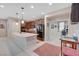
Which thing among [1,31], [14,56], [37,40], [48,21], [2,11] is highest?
[2,11]

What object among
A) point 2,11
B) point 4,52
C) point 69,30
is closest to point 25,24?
point 2,11

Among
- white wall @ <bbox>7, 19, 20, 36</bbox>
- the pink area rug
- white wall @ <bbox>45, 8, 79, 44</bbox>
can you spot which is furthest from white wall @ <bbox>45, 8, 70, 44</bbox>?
white wall @ <bbox>7, 19, 20, 36</bbox>

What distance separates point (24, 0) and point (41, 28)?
2.02ft

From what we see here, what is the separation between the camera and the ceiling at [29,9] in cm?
234

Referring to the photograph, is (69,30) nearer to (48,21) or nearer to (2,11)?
(48,21)

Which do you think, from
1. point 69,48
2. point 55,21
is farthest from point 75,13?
point 69,48

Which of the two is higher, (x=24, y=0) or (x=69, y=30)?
(x=24, y=0)

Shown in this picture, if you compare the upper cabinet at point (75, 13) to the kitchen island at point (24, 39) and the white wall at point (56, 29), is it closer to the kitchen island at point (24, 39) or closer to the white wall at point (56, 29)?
the white wall at point (56, 29)

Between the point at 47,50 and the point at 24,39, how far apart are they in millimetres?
501

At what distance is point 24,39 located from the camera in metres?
2.52

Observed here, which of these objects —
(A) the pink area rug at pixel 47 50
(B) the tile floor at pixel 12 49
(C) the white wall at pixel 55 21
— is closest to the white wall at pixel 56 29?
(C) the white wall at pixel 55 21

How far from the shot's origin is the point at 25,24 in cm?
244

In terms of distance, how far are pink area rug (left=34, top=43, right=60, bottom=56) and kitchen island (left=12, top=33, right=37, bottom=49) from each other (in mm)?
180

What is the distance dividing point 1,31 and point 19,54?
1.79 ft
